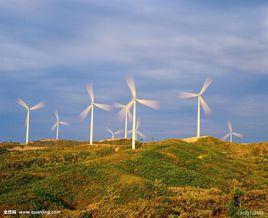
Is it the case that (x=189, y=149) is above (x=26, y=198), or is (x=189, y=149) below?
above

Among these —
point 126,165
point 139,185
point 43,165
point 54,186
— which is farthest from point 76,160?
point 139,185

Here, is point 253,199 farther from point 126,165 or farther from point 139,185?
point 126,165

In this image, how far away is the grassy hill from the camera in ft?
124

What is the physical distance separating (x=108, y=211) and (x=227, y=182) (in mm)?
20743

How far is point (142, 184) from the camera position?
45656 millimetres

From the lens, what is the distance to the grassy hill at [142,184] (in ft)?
124

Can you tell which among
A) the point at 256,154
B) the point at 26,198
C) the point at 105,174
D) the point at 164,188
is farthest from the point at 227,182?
the point at 256,154

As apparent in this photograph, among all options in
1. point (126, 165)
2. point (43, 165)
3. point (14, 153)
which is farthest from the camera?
point (14, 153)

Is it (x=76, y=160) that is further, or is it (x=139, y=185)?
(x=76, y=160)

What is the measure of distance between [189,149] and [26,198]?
Result: 31281mm

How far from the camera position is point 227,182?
52844 mm

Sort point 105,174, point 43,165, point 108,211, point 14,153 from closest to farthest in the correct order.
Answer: point 108,211 → point 105,174 → point 43,165 → point 14,153

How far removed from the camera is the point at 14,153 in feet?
258

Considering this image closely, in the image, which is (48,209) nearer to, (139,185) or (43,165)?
(139,185)
